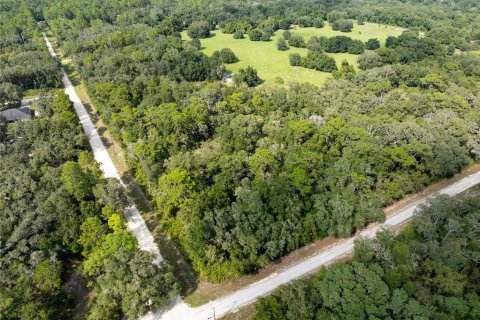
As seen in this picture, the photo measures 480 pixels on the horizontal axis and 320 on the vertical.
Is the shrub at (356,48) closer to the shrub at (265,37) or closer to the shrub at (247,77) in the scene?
the shrub at (265,37)

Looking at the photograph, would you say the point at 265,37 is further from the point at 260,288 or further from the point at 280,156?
the point at 260,288

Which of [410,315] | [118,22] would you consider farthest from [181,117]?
[118,22]

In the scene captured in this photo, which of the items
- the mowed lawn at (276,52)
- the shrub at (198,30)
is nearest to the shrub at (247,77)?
the mowed lawn at (276,52)

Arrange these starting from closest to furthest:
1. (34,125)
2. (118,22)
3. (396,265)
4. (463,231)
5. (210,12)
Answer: (396,265)
(463,231)
(34,125)
(118,22)
(210,12)

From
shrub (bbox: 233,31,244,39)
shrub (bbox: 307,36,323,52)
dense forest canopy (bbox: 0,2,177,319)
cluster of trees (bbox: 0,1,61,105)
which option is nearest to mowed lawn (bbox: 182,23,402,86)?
shrub (bbox: 233,31,244,39)

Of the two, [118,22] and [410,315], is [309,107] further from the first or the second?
[118,22]

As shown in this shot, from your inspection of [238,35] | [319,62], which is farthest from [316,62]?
[238,35]

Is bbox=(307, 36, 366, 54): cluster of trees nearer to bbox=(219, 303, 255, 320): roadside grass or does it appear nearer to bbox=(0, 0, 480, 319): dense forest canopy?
bbox=(0, 0, 480, 319): dense forest canopy
